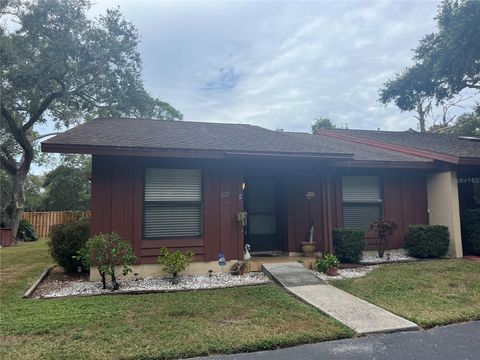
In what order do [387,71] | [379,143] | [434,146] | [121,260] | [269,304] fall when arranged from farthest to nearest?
1. [387,71]
2. [379,143]
3. [434,146]
4. [121,260]
5. [269,304]

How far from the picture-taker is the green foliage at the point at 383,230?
8750 millimetres

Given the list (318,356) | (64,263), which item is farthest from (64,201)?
(318,356)

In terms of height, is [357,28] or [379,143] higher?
[357,28]

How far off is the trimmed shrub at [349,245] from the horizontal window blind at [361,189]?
1302mm

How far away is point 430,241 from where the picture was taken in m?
8.83

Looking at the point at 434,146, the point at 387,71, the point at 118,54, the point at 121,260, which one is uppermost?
the point at 118,54

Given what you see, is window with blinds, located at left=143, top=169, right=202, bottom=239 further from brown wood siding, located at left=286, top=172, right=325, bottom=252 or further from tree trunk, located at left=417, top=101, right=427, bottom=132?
tree trunk, located at left=417, top=101, right=427, bottom=132

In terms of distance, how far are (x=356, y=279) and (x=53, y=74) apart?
15.3 metres

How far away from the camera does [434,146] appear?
11.1 metres

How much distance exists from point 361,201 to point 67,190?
19743mm

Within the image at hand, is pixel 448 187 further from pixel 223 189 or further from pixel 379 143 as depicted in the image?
pixel 223 189

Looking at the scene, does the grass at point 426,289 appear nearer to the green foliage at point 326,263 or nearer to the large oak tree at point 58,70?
the green foliage at point 326,263

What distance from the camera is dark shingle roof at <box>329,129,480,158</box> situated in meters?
10.1

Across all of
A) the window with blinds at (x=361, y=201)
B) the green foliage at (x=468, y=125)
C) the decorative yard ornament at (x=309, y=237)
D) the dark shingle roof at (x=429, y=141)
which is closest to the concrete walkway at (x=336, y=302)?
the decorative yard ornament at (x=309, y=237)
